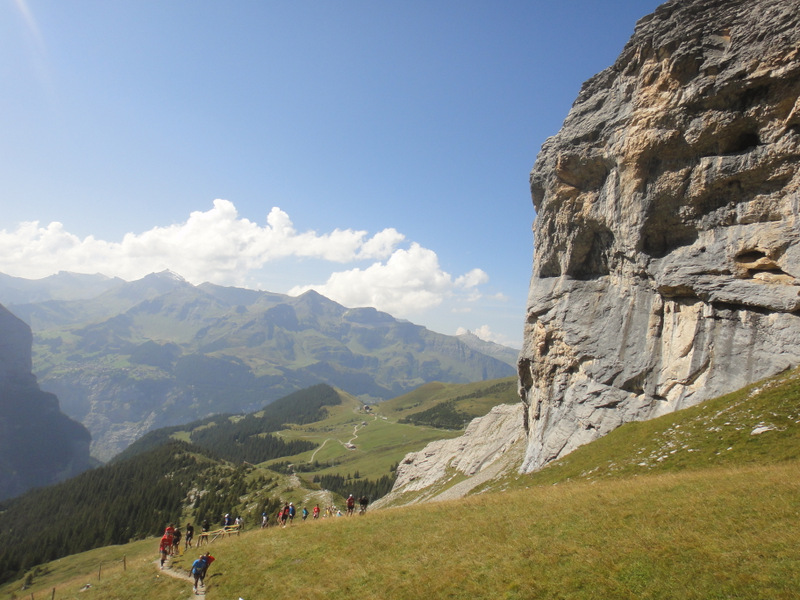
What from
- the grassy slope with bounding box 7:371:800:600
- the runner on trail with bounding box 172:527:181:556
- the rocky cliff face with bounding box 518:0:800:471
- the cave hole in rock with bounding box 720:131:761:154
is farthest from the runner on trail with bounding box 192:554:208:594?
the cave hole in rock with bounding box 720:131:761:154

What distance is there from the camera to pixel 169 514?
115m

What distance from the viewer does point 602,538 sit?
653 inches

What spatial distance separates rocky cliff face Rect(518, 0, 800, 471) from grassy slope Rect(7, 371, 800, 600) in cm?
786

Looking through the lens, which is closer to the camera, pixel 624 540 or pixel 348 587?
pixel 624 540

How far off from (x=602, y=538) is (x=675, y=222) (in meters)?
36.6

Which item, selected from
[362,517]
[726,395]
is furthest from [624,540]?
[726,395]

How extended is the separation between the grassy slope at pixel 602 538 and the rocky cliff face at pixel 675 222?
7860 millimetres

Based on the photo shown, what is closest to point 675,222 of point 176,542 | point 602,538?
point 602,538

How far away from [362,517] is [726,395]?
31.8 metres

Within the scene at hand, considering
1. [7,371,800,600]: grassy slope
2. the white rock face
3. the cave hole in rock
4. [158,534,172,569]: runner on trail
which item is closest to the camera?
[7,371,800,600]: grassy slope

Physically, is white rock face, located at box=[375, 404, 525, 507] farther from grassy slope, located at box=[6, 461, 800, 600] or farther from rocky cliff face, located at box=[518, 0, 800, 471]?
grassy slope, located at box=[6, 461, 800, 600]

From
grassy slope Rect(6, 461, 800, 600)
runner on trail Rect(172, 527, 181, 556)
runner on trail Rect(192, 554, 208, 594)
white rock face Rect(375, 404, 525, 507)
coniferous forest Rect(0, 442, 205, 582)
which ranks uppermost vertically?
grassy slope Rect(6, 461, 800, 600)

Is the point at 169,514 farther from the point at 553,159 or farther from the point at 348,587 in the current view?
the point at 553,159

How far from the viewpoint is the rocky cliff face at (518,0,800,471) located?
33719 mm
